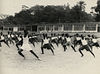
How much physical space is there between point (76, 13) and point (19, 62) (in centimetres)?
489

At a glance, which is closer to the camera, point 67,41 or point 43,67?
point 43,67

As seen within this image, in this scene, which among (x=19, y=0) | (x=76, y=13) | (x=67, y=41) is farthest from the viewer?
(x=76, y=13)

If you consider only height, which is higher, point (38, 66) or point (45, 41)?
point (45, 41)

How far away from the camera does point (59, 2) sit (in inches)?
187

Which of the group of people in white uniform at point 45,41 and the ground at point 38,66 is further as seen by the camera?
the group of people in white uniform at point 45,41

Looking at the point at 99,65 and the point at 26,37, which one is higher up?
the point at 26,37

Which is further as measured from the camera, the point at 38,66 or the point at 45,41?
the point at 45,41

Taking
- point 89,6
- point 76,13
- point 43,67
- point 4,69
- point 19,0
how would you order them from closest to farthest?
point 4,69 → point 19,0 → point 43,67 → point 89,6 → point 76,13

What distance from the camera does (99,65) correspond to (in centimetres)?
482

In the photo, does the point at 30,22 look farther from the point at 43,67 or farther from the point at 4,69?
the point at 4,69

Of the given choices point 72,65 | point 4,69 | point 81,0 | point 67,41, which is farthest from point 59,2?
point 67,41

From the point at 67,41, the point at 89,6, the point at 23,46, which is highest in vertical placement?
the point at 89,6

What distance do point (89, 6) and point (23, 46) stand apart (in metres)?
1.56

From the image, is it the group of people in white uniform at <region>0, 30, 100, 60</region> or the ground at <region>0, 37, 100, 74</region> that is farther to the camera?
the group of people in white uniform at <region>0, 30, 100, 60</region>
